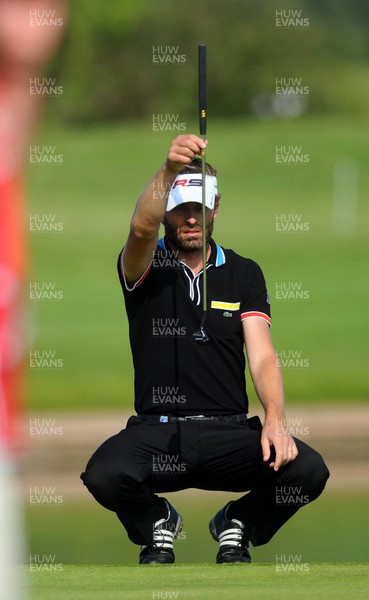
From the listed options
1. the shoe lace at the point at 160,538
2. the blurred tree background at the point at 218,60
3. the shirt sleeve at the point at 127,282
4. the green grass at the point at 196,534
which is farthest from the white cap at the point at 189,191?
the blurred tree background at the point at 218,60

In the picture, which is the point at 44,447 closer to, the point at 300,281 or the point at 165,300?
the point at 165,300

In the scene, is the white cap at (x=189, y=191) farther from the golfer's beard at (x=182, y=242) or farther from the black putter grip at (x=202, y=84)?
the black putter grip at (x=202, y=84)

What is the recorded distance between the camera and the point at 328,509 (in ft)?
32.1

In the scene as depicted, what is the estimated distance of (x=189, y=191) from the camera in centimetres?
573

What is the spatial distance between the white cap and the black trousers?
814mm

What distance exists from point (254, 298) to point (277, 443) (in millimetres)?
651

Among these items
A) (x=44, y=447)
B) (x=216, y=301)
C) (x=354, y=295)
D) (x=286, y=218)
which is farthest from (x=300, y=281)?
(x=216, y=301)

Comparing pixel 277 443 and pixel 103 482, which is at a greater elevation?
pixel 277 443

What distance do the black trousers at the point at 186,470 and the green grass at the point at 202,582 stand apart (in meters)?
0.42

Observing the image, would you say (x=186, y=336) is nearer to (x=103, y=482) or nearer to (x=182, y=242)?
(x=182, y=242)

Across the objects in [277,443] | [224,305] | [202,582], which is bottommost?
[202,582]

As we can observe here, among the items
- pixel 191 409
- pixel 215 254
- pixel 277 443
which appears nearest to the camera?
pixel 277 443

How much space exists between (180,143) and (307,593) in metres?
1.56

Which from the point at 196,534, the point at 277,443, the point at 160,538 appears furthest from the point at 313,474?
the point at 196,534
